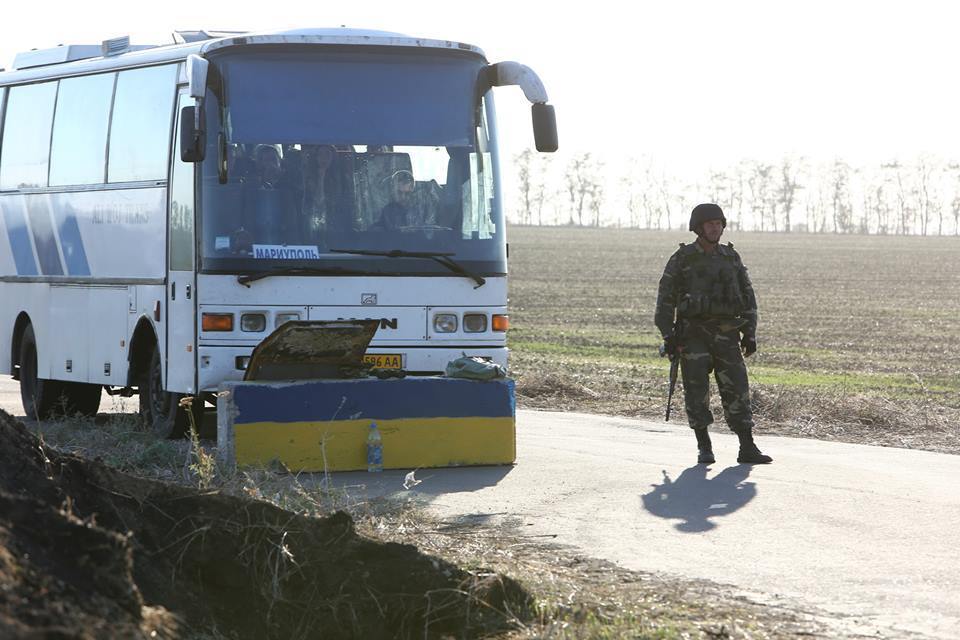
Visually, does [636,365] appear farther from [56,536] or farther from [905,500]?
[56,536]

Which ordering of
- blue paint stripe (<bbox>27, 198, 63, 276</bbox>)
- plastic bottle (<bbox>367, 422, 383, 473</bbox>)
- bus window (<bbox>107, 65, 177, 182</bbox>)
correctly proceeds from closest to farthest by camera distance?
plastic bottle (<bbox>367, 422, 383, 473</bbox>) → bus window (<bbox>107, 65, 177, 182</bbox>) → blue paint stripe (<bbox>27, 198, 63, 276</bbox>)

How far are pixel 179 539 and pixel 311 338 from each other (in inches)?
203

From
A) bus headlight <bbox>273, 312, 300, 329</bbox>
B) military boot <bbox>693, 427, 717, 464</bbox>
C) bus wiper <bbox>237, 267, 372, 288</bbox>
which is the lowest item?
military boot <bbox>693, 427, 717, 464</bbox>

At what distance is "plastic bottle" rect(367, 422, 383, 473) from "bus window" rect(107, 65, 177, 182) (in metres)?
3.46

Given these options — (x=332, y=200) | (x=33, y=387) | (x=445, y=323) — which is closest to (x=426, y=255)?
(x=445, y=323)

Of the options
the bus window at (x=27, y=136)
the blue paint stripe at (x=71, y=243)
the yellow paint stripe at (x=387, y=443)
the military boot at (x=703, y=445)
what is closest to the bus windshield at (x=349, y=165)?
the yellow paint stripe at (x=387, y=443)

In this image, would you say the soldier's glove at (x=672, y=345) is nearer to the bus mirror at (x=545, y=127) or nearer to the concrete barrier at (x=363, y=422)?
the concrete barrier at (x=363, y=422)

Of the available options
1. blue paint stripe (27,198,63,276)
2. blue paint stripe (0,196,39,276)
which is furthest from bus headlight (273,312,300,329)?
blue paint stripe (0,196,39,276)

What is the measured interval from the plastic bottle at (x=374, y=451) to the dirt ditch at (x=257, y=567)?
188 inches

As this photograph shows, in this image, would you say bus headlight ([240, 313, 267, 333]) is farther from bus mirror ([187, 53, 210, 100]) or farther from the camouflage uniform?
the camouflage uniform

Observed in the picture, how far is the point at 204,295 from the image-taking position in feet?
42.1

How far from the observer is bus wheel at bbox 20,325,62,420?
54.6 ft

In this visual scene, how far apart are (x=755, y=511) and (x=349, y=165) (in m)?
4.78

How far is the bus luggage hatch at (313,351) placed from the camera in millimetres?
12000
